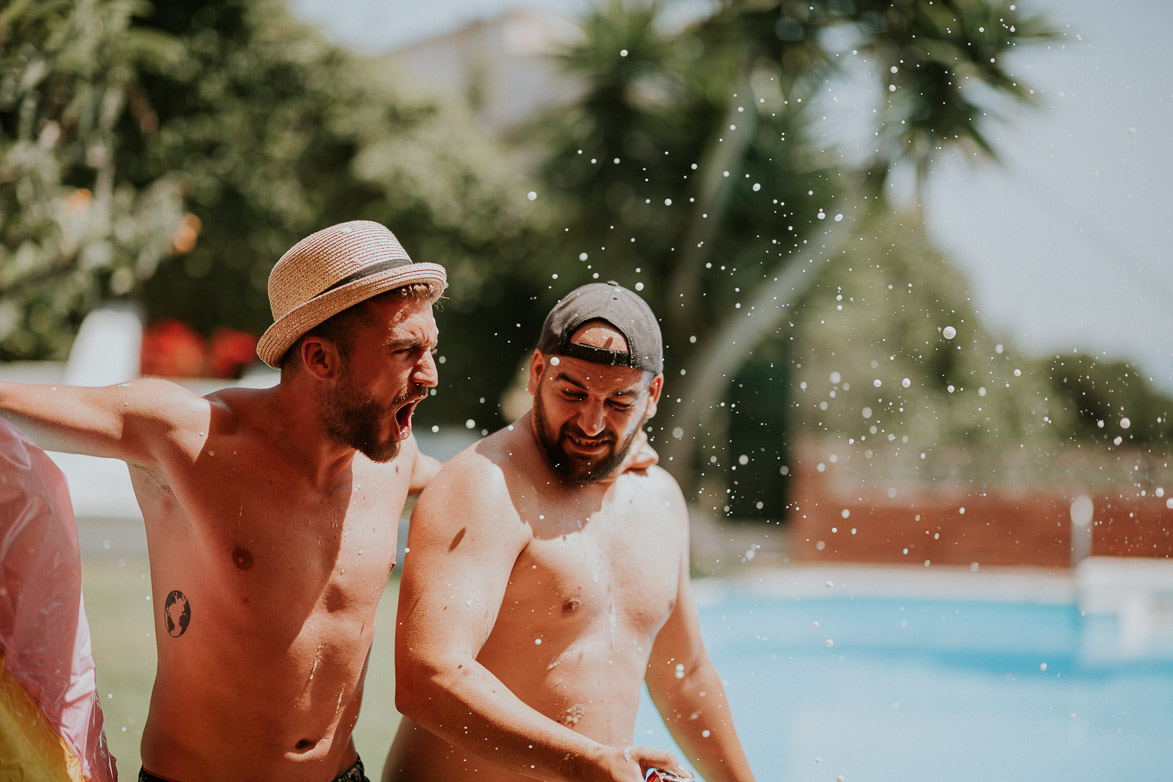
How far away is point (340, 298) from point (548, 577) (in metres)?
0.71

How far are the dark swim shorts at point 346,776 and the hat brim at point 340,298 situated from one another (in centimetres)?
88

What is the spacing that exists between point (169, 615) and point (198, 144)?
14518mm

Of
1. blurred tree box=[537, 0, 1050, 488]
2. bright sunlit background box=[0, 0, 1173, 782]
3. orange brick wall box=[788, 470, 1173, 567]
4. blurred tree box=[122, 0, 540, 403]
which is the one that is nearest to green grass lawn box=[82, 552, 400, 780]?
bright sunlit background box=[0, 0, 1173, 782]

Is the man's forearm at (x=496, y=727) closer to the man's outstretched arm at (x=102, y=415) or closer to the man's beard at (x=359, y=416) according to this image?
the man's beard at (x=359, y=416)

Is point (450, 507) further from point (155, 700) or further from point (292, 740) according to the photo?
point (155, 700)

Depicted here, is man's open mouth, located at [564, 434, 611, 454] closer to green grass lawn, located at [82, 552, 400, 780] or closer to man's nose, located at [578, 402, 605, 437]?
man's nose, located at [578, 402, 605, 437]

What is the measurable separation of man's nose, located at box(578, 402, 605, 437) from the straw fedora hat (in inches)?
15.4

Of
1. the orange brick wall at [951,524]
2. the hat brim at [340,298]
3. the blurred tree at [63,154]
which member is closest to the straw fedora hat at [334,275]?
the hat brim at [340,298]

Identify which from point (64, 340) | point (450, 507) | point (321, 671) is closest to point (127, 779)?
point (321, 671)

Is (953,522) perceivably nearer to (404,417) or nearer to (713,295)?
(713,295)

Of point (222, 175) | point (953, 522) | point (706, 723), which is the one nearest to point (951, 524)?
point (953, 522)

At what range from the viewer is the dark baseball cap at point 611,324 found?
2178 mm

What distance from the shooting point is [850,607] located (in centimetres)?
1061

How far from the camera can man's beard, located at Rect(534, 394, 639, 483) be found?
2.25 m
